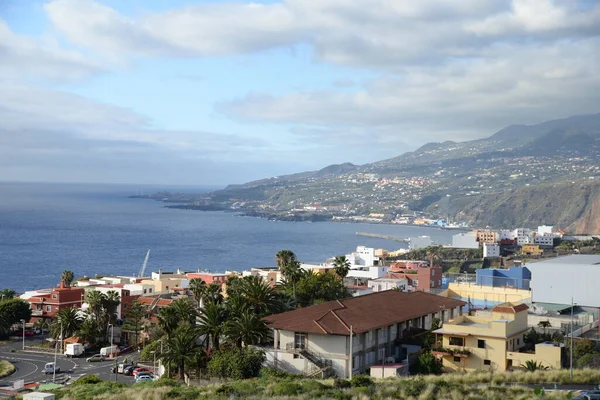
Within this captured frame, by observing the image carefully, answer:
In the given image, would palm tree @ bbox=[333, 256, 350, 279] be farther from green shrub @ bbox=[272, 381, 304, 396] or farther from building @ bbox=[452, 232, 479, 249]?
building @ bbox=[452, 232, 479, 249]

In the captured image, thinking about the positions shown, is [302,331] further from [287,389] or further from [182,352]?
[287,389]

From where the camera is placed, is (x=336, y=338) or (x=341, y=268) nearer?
(x=336, y=338)

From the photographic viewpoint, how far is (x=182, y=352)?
30.4m

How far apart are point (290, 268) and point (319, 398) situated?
27631 millimetres

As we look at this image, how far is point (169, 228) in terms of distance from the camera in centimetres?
19425

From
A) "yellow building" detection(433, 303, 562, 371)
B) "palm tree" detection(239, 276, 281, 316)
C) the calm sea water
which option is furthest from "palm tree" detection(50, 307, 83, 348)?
the calm sea water

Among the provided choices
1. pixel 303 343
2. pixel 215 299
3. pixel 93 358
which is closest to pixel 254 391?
pixel 303 343

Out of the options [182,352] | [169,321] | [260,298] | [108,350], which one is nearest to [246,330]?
[182,352]

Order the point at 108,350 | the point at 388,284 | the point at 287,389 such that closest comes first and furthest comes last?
the point at 287,389 < the point at 108,350 < the point at 388,284

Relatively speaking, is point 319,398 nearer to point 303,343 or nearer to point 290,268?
point 303,343

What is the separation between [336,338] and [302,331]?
1.44 metres

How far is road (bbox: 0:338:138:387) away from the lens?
115ft

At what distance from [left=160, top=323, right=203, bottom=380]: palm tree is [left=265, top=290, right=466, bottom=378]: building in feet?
10.4

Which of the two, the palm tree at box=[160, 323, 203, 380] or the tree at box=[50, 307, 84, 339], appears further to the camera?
the tree at box=[50, 307, 84, 339]
